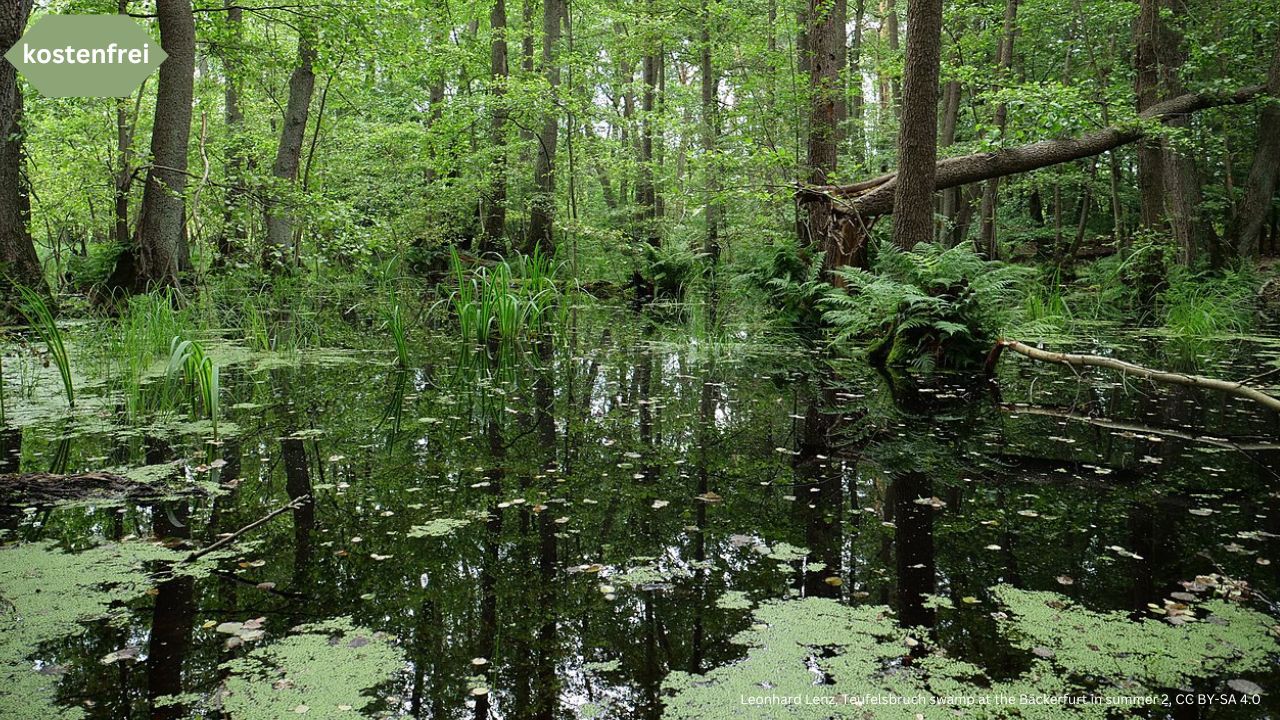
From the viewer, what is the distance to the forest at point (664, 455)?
6.00 ft

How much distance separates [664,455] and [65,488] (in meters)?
2.45

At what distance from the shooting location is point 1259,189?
11.3 meters

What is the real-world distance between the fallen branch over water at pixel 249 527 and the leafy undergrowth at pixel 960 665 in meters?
1.58

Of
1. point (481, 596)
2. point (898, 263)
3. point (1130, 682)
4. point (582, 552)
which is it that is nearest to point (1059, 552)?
point (1130, 682)

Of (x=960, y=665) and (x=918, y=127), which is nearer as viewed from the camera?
(x=960, y=665)

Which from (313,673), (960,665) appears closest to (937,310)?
(960,665)

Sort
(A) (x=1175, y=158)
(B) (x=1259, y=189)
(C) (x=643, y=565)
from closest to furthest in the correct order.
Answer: (C) (x=643, y=565), (A) (x=1175, y=158), (B) (x=1259, y=189)

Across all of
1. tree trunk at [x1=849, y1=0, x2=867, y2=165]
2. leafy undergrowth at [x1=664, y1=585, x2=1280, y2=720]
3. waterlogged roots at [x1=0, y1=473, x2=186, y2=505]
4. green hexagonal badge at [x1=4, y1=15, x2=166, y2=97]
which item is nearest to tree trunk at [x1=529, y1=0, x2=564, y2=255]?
tree trunk at [x1=849, y1=0, x2=867, y2=165]

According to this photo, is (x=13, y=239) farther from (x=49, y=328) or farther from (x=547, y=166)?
(x=547, y=166)

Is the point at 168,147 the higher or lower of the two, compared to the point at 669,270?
higher

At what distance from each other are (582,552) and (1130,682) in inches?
60.5

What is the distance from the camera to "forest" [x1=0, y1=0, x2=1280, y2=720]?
6.00ft

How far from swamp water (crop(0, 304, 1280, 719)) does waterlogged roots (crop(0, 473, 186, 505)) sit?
0.24 ft

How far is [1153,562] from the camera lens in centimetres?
240
